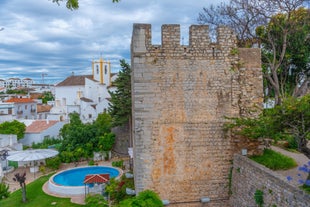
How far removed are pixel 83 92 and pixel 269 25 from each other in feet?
117

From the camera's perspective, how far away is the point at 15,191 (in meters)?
14.7

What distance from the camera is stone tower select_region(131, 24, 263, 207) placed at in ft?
26.2

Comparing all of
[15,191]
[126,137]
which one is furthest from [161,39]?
[126,137]

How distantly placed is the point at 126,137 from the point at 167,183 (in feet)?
42.6

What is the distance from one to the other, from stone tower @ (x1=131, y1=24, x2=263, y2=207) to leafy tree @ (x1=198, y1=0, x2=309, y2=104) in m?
3.61

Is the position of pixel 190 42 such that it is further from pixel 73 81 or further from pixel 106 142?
pixel 73 81

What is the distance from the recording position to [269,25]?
12.2 meters

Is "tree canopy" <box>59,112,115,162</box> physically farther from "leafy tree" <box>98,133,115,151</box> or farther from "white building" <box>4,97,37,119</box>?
"white building" <box>4,97,37,119</box>

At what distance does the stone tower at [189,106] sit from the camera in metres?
8.00

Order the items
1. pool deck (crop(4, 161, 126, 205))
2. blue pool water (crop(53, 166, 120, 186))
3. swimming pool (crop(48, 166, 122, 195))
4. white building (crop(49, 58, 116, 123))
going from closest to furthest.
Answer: pool deck (crop(4, 161, 126, 205)) → swimming pool (crop(48, 166, 122, 195)) → blue pool water (crop(53, 166, 120, 186)) → white building (crop(49, 58, 116, 123))

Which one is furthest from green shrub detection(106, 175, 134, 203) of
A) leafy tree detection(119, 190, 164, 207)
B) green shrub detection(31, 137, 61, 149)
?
green shrub detection(31, 137, 61, 149)

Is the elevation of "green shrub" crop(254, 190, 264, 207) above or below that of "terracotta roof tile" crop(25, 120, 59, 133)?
above

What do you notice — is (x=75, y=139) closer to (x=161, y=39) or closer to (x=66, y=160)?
(x=66, y=160)

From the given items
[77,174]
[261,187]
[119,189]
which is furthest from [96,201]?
[77,174]
